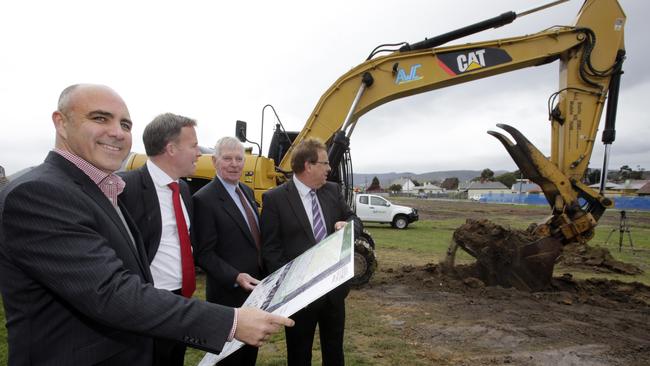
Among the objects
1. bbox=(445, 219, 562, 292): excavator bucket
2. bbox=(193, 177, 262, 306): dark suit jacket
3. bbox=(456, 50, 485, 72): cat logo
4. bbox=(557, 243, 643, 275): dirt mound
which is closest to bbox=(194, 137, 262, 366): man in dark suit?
bbox=(193, 177, 262, 306): dark suit jacket

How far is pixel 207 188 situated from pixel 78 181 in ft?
5.00

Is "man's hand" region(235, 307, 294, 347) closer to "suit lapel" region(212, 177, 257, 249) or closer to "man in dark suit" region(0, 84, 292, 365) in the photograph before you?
"man in dark suit" region(0, 84, 292, 365)

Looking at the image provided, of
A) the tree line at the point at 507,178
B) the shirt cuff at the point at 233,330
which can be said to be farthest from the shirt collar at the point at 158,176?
the tree line at the point at 507,178

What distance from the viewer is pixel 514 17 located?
230 inches

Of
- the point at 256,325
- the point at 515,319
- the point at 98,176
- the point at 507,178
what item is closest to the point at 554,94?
the point at 515,319

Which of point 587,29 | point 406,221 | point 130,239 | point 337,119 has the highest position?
point 587,29

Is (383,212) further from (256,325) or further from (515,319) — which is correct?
(256,325)

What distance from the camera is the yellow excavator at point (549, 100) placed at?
20.1ft

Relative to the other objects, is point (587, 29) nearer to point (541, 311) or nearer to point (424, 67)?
point (424, 67)

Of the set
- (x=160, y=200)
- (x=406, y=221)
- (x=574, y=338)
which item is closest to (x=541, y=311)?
(x=574, y=338)

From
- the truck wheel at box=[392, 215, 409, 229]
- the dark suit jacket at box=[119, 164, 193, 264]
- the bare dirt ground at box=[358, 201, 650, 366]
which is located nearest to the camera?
the dark suit jacket at box=[119, 164, 193, 264]

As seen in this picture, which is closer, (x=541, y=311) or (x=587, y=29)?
(x=541, y=311)

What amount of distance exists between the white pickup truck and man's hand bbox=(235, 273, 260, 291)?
15941 mm

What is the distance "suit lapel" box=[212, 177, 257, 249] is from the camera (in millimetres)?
2793
